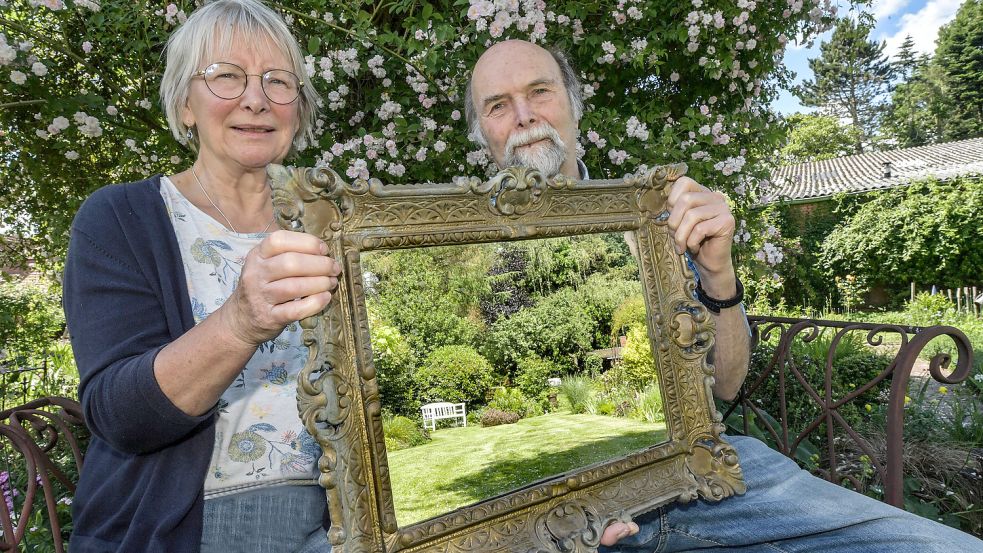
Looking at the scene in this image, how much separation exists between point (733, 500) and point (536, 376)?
2.68ft

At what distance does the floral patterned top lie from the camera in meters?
1.54

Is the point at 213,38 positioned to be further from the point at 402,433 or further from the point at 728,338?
the point at 728,338

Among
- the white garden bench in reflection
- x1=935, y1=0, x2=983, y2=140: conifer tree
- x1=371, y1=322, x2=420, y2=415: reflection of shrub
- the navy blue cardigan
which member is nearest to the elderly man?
the white garden bench in reflection

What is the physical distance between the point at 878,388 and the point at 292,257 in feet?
21.6

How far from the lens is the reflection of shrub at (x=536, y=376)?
5.32ft

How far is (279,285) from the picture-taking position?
115 cm

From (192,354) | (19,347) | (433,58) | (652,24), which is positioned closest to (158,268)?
(192,354)

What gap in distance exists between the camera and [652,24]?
12.8 feet

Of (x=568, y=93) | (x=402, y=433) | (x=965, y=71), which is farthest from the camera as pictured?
(x=965, y=71)

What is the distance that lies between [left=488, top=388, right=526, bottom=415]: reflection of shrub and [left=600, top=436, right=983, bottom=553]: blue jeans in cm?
55

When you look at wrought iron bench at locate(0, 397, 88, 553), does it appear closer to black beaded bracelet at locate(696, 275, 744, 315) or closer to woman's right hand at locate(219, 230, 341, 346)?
woman's right hand at locate(219, 230, 341, 346)

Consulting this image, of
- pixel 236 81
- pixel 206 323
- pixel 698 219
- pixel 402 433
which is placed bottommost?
pixel 402 433

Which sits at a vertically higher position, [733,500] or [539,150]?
[539,150]

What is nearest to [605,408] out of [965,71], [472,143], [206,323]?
[206,323]
